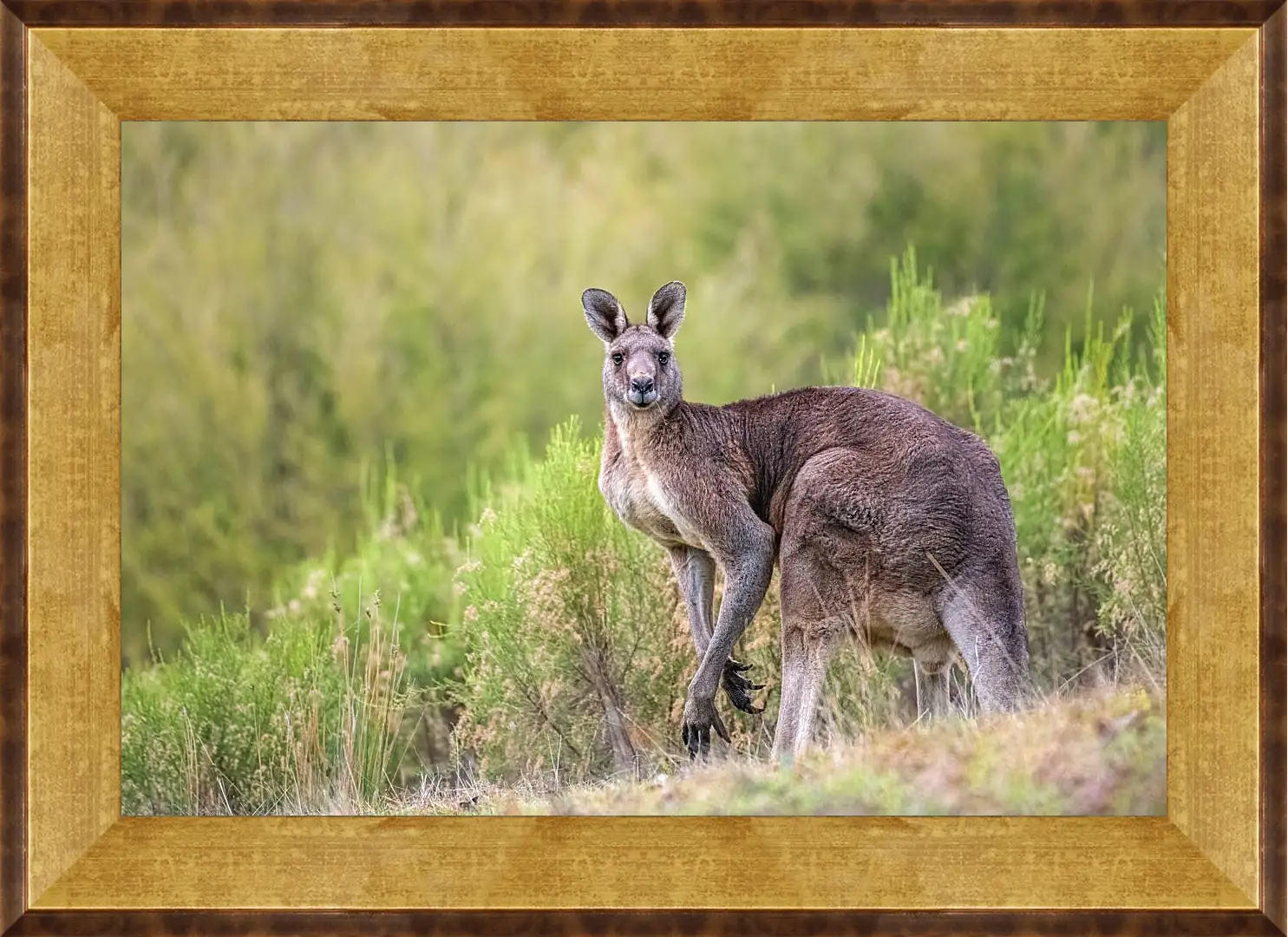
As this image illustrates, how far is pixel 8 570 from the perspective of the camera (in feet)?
17.2

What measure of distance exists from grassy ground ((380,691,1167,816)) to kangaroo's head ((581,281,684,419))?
57.9 inches

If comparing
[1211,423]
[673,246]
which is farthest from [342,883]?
[673,246]

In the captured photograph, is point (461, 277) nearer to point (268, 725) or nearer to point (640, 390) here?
point (268, 725)

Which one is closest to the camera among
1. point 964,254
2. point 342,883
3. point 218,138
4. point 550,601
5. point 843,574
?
point 342,883

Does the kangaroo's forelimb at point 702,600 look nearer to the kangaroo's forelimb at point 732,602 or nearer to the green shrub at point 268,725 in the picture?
the kangaroo's forelimb at point 732,602

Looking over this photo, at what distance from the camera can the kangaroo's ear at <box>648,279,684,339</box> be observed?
6301 mm

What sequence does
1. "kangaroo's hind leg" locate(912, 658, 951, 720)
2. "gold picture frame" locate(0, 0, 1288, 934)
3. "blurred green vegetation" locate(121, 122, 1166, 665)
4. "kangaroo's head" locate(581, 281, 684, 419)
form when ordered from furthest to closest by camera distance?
"blurred green vegetation" locate(121, 122, 1166, 665)
"kangaroo's hind leg" locate(912, 658, 951, 720)
"kangaroo's head" locate(581, 281, 684, 419)
"gold picture frame" locate(0, 0, 1288, 934)

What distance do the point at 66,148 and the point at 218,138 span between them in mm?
13035

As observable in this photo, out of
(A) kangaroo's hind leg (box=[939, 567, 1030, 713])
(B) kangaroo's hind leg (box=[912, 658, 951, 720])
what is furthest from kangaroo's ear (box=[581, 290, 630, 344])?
(B) kangaroo's hind leg (box=[912, 658, 951, 720])

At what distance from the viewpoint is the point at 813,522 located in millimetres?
6066

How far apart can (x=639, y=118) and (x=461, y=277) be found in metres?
12.8

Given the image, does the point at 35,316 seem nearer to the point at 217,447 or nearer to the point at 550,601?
the point at 550,601

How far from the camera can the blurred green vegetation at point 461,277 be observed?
15680 millimetres

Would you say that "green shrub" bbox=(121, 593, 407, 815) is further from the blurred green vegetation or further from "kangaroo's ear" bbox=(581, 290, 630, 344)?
the blurred green vegetation
